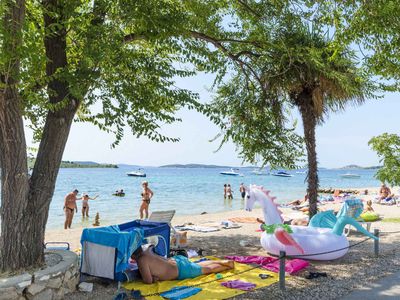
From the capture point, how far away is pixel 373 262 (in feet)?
26.9

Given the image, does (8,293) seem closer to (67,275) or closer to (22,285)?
(22,285)

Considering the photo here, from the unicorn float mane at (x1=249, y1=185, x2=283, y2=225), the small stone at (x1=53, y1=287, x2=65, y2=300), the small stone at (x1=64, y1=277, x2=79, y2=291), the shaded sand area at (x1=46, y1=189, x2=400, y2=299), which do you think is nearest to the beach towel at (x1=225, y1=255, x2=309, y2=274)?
the shaded sand area at (x1=46, y1=189, x2=400, y2=299)

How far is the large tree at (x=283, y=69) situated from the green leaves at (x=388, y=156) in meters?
3.97

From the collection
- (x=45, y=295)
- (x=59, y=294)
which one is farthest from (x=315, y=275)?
(x=45, y=295)

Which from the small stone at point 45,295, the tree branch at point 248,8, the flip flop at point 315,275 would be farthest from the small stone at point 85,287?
the tree branch at point 248,8

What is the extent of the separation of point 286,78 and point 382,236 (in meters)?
5.43

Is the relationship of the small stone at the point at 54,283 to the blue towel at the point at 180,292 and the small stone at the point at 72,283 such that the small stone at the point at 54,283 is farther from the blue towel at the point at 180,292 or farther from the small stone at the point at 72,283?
the blue towel at the point at 180,292

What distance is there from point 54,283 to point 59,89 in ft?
9.96

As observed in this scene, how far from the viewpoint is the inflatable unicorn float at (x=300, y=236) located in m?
7.98

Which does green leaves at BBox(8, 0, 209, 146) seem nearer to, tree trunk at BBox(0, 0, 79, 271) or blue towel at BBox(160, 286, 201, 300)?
tree trunk at BBox(0, 0, 79, 271)

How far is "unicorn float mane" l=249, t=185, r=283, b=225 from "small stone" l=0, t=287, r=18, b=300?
506 cm

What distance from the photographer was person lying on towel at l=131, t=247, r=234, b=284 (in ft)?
22.0

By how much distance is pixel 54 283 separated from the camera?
5.72m

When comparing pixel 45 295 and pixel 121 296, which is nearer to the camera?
pixel 45 295
